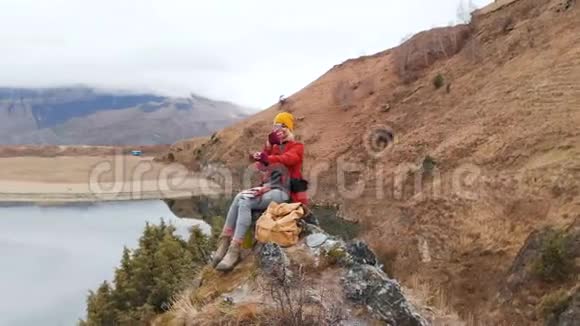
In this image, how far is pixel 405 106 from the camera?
3634cm

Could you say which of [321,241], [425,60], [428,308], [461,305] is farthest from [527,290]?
[425,60]

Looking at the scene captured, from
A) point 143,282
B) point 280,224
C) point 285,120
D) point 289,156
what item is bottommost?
point 143,282

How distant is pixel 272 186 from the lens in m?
6.52

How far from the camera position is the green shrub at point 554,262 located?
1097cm

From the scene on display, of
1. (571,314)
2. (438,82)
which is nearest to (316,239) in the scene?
(571,314)

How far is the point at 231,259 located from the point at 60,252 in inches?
787

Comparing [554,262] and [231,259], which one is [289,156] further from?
[554,262]

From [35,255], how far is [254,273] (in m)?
20.6

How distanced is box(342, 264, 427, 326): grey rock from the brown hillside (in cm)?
258

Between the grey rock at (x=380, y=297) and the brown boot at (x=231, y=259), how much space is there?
1267 millimetres

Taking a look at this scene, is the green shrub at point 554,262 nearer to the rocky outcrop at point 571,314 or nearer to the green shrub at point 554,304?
the green shrub at point 554,304

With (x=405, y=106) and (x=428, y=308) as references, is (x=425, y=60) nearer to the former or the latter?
(x=405, y=106)

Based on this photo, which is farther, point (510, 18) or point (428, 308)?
point (510, 18)

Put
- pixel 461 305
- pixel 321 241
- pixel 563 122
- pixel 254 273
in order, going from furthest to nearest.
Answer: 1. pixel 563 122
2. pixel 461 305
3. pixel 321 241
4. pixel 254 273
